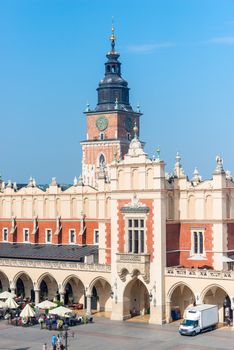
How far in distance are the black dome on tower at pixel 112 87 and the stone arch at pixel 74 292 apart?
34.3 m

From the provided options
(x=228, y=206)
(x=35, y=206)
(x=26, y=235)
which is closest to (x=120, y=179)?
(x=228, y=206)

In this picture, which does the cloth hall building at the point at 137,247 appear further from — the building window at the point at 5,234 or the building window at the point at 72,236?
the building window at the point at 5,234

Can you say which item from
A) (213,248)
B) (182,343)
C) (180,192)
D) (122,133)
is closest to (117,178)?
(180,192)

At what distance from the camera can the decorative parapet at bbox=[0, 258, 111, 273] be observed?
60.8 metres

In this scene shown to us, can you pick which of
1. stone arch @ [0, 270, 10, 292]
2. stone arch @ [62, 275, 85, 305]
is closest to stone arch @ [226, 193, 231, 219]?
stone arch @ [62, 275, 85, 305]

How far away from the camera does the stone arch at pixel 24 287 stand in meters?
68.2

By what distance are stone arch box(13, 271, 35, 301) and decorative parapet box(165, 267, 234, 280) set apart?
1679cm

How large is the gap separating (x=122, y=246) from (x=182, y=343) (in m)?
12.1

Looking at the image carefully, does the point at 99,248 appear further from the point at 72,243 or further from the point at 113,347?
the point at 113,347

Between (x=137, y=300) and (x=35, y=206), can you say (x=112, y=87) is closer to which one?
(x=35, y=206)

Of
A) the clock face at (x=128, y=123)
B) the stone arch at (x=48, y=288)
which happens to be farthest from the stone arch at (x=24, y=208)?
the clock face at (x=128, y=123)

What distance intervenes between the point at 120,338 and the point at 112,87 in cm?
4927

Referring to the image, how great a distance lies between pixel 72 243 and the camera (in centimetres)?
6888

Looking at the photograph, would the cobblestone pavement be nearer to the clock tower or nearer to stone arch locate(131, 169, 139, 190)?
stone arch locate(131, 169, 139, 190)
